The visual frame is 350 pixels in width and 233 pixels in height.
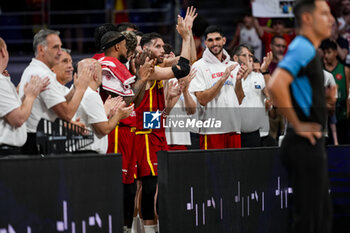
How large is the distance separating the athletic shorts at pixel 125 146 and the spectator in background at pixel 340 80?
382cm

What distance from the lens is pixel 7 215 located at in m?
4.78

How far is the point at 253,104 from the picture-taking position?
8766 millimetres

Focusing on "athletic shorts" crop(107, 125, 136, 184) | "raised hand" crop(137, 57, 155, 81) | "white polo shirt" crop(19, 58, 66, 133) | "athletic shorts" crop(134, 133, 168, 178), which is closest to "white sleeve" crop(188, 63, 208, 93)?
"athletic shorts" crop(134, 133, 168, 178)

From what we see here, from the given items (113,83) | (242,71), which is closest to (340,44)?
(242,71)

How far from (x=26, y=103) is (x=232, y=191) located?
2329 millimetres

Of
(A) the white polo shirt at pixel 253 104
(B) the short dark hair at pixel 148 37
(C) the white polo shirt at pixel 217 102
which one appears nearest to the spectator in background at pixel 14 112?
(B) the short dark hair at pixel 148 37

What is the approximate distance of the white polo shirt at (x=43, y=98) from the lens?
17.5 feet

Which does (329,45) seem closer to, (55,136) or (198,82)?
(198,82)

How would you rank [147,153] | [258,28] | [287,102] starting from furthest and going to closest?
[258,28], [147,153], [287,102]

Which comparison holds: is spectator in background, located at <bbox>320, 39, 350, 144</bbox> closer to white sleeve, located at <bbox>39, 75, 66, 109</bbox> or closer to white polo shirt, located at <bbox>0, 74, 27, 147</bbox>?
white sleeve, located at <bbox>39, 75, 66, 109</bbox>

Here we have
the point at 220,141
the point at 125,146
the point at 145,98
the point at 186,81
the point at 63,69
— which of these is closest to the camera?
the point at 63,69

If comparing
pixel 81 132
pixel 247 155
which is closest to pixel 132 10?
pixel 247 155

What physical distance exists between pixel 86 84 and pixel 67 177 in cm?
79

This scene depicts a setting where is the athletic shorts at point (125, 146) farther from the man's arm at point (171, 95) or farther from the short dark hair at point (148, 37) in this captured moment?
the short dark hair at point (148, 37)
